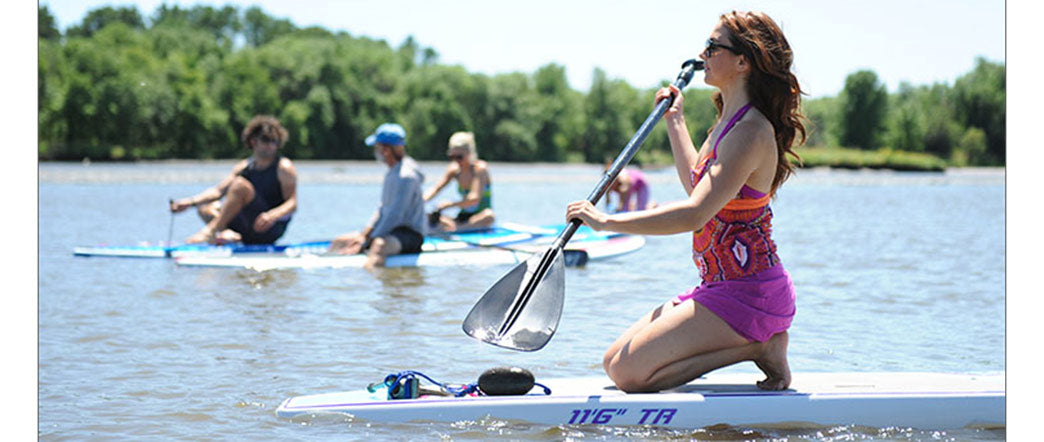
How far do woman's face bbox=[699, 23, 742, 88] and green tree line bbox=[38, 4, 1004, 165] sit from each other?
2095 inches

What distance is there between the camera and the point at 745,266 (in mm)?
4754

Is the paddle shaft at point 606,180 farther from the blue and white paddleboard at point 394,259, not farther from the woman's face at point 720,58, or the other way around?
the blue and white paddleboard at point 394,259

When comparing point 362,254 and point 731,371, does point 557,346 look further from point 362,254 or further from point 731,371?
point 362,254

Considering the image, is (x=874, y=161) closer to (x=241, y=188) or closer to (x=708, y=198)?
(x=241, y=188)

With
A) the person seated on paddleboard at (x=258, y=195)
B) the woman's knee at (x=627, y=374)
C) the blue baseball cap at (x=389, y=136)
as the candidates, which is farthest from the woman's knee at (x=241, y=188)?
the woman's knee at (x=627, y=374)

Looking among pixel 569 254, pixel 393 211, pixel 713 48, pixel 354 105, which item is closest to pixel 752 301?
pixel 713 48

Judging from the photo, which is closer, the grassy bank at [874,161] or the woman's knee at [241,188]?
the woman's knee at [241,188]

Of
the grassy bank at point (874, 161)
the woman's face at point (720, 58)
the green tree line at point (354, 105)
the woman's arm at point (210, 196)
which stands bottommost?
the woman's arm at point (210, 196)

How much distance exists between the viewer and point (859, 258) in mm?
14117

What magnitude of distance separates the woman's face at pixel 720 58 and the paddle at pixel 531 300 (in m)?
0.34

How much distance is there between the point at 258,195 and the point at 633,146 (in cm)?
722

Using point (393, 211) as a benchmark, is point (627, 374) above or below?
below

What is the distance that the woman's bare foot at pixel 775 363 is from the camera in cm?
492
